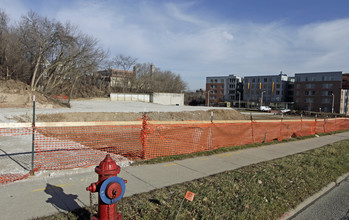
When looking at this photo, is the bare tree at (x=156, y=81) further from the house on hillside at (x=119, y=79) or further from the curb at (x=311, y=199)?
the curb at (x=311, y=199)

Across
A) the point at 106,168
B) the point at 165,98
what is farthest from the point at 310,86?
the point at 106,168

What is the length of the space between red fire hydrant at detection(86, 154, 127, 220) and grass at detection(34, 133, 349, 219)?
2.11 feet

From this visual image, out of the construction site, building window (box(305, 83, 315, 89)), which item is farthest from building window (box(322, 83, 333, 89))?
the construction site

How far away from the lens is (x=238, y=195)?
4.23 m

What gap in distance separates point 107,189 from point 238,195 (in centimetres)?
264

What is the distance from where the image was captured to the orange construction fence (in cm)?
574

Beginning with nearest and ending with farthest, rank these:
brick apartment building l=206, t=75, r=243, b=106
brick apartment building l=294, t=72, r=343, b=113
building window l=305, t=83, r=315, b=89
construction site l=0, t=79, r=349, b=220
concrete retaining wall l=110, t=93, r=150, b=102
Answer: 1. construction site l=0, t=79, r=349, b=220
2. concrete retaining wall l=110, t=93, r=150, b=102
3. brick apartment building l=294, t=72, r=343, b=113
4. building window l=305, t=83, r=315, b=89
5. brick apartment building l=206, t=75, r=243, b=106

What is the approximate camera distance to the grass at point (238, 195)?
3484mm

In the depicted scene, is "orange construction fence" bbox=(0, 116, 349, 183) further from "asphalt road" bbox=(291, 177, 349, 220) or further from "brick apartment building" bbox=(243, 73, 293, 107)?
"brick apartment building" bbox=(243, 73, 293, 107)

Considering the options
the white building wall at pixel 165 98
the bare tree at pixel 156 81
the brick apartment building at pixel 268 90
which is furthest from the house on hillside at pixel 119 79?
the brick apartment building at pixel 268 90

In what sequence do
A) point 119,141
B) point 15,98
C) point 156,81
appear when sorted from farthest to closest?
point 156,81
point 15,98
point 119,141

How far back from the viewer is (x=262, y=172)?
18.8 ft

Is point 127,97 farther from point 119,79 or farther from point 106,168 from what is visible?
point 106,168

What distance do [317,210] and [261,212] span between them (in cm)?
130
